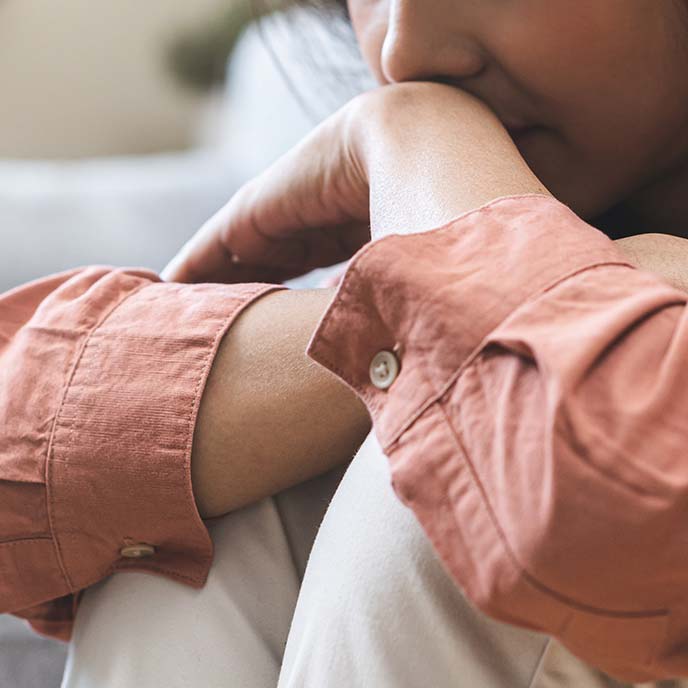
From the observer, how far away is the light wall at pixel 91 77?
1976 millimetres

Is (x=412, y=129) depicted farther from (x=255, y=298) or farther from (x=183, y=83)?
(x=183, y=83)

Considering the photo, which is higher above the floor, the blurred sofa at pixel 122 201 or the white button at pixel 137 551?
the white button at pixel 137 551

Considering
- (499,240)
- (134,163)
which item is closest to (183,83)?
(134,163)

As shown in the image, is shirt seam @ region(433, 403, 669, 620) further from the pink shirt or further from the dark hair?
the dark hair

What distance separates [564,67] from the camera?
519 mm

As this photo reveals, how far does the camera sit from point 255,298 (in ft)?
1.51

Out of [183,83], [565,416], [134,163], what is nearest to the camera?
[565,416]

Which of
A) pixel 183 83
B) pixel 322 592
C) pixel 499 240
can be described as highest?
pixel 499 240

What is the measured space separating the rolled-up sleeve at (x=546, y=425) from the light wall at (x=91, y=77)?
181cm

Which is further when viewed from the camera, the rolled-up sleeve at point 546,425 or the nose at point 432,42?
the nose at point 432,42

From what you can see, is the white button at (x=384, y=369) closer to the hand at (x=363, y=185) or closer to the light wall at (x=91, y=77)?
the hand at (x=363, y=185)

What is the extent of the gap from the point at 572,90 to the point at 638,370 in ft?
0.94

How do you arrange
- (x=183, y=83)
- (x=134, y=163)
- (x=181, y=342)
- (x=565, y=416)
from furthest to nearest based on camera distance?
1. (x=183, y=83)
2. (x=134, y=163)
3. (x=181, y=342)
4. (x=565, y=416)

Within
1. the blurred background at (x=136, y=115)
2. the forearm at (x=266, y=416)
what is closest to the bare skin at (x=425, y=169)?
the forearm at (x=266, y=416)
